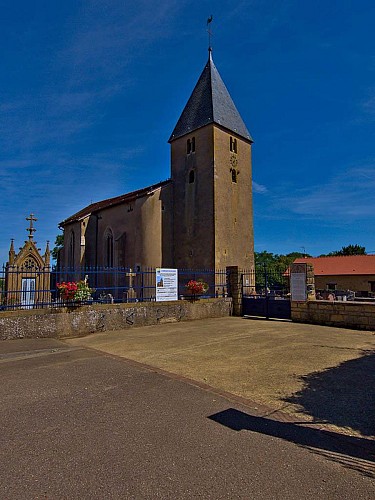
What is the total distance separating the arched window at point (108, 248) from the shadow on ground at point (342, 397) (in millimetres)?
26680

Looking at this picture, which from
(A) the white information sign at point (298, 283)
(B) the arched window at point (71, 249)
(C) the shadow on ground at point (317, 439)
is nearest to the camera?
(C) the shadow on ground at point (317, 439)

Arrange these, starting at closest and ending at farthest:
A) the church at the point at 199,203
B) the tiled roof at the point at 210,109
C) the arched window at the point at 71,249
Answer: the church at the point at 199,203
the tiled roof at the point at 210,109
the arched window at the point at 71,249

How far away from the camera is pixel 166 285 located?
44.2ft

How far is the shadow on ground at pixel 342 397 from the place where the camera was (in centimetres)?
387

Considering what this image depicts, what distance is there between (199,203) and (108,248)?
1036 cm

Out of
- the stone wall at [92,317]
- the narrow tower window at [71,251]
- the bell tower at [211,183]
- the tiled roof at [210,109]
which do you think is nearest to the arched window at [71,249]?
the narrow tower window at [71,251]

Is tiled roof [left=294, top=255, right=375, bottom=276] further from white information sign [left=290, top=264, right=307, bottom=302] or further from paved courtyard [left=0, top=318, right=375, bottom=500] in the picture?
paved courtyard [left=0, top=318, right=375, bottom=500]

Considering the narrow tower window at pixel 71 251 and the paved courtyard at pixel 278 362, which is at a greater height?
the narrow tower window at pixel 71 251

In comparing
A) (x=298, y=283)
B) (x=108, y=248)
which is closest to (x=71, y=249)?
(x=108, y=248)

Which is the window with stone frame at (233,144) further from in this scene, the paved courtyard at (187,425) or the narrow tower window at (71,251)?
the paved courtyard at (187,425)

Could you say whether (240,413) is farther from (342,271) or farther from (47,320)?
(342,271)

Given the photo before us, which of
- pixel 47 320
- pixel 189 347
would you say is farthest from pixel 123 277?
pixel 189 347

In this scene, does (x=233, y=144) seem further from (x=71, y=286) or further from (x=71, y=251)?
(x=71, y=286)

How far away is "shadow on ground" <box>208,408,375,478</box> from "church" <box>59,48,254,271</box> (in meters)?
20.9
